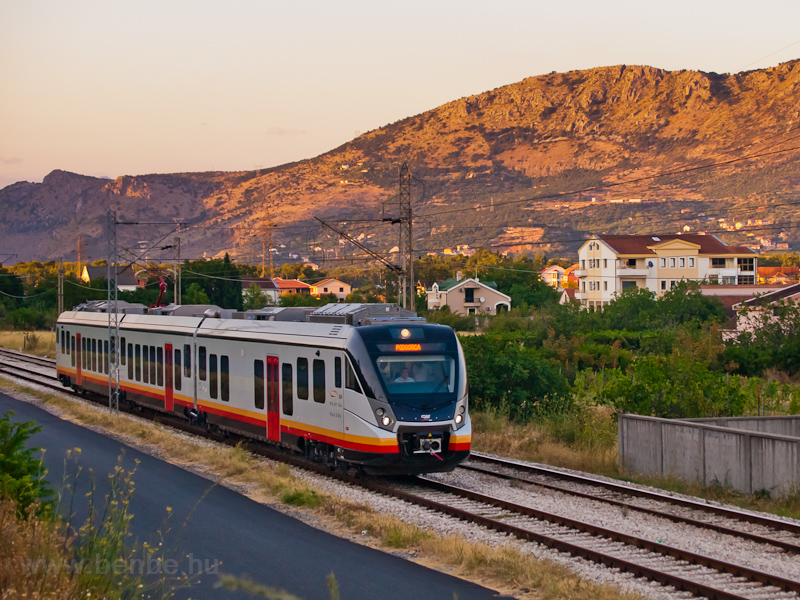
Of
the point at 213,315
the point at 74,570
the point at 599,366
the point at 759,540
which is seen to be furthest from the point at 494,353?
the point at 599,366

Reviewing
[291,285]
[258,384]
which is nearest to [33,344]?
[258,384]

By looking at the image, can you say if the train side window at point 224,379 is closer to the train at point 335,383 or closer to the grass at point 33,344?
the train at point 335,383

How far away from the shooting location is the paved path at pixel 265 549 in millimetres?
9656

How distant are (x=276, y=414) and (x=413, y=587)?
9132 mm

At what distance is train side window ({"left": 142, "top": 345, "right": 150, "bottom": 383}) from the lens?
26.7m

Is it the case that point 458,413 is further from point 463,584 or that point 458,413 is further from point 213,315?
point 213,315

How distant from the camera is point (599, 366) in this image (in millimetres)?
49438

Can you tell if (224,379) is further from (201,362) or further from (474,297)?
(474,297)

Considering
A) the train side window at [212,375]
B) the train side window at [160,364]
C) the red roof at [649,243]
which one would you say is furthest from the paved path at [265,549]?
the red roof at [649,243]

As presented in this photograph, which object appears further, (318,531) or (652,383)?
(652,383)

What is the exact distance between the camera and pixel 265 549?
437 inches

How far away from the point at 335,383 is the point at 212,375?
22.6 ft

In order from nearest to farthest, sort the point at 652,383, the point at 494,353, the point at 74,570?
1. the point at 74,570
2. the point at 652,383
3. the point at 494,353

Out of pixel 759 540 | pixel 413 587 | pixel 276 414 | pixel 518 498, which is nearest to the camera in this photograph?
pixel 413 587
